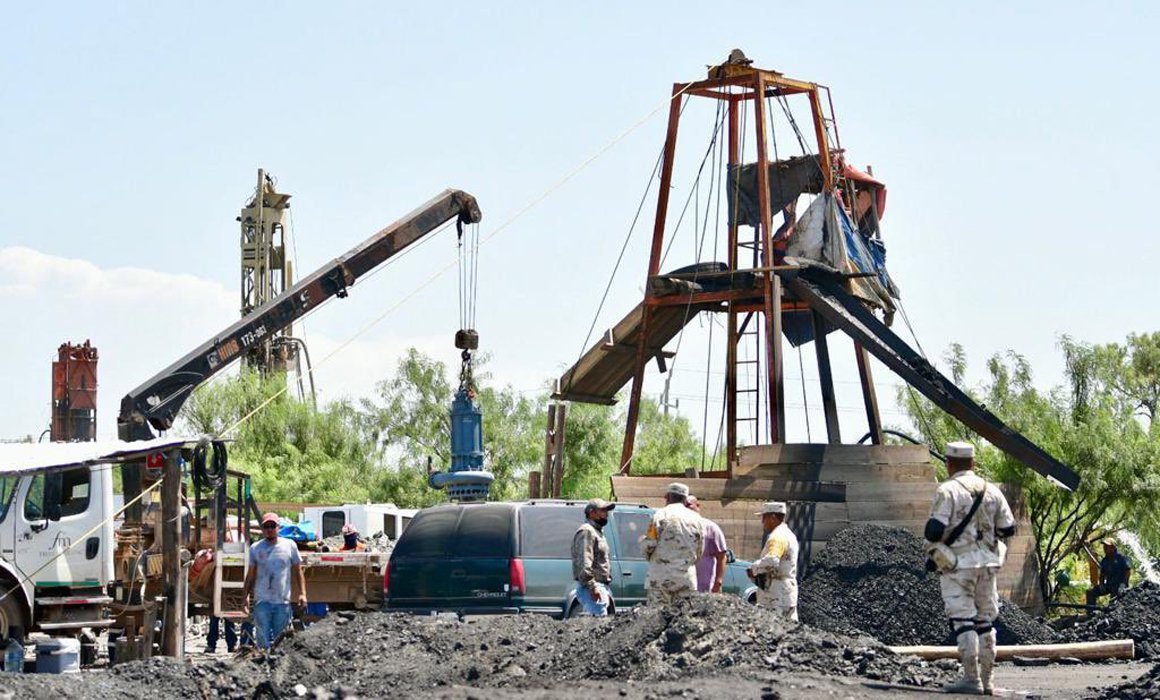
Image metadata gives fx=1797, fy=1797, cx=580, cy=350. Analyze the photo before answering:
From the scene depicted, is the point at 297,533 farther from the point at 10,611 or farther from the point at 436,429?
the point at 436,429

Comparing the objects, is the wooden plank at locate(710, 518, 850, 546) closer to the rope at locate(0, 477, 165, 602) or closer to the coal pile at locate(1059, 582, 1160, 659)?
the coal pile at locate(1059, 582, 1160, 659)

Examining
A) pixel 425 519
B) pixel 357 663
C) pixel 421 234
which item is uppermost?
pixel 421 234

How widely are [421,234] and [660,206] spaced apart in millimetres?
4400

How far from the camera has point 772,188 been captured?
105 feet

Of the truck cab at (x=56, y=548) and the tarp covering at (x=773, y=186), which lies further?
the tarp covering at (x=773, y=186)

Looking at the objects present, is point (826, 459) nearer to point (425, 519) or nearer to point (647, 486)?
point (647, 486)

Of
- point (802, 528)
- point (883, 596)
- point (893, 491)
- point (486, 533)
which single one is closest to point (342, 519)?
point (802, 528)

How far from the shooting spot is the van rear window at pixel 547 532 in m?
18.0

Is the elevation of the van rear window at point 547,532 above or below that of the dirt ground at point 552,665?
above

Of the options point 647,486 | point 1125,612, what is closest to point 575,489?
point 647,486

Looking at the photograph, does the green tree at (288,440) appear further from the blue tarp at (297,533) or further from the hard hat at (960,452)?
the hard hat at (960,452)

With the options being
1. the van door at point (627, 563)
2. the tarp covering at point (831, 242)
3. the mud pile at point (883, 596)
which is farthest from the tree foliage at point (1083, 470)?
the van door at point (627, 563)

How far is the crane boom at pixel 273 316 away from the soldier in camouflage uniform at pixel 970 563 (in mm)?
18319

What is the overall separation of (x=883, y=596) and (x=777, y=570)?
24.1 feet
